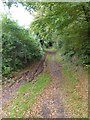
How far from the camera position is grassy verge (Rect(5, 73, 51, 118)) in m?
7.41

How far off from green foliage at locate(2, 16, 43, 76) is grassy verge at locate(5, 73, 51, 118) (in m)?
2.89

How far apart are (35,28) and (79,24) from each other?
2.24 m

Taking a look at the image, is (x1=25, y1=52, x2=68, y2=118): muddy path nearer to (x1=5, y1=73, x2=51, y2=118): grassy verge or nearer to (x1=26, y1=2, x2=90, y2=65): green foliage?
(x1=5, y1=73, x2=51, y2=118): grassy verge

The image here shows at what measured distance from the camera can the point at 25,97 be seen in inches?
364

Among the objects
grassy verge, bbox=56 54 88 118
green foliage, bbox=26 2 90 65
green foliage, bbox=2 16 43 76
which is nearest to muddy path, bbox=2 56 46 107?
green foliage, bbox=2 16 43 76

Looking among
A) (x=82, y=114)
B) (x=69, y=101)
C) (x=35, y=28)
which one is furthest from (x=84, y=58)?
(x=82, y=114)

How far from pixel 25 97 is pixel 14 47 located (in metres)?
7.33

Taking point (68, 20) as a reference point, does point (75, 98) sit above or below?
below

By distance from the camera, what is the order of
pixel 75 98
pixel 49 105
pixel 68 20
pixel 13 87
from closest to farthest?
pixel 49 105 < pixel 75 98 < pixel 68 20 < pixel 13 87

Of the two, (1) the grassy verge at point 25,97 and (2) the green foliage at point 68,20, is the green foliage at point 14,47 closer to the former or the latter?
(1) the grassy verge at point 25,97

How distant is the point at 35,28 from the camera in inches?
469

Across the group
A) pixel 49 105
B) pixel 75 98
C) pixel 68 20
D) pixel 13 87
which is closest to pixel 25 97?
pixel 49 105

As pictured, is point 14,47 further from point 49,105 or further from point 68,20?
point 49,105

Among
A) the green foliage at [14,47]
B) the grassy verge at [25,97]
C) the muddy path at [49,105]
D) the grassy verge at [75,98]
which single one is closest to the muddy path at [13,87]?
the grassy verge at [25,97]
